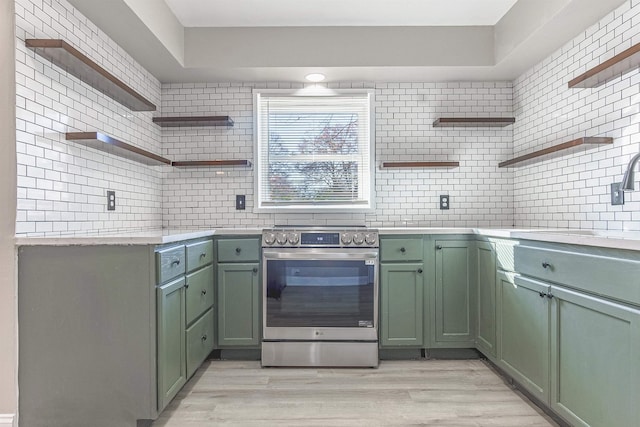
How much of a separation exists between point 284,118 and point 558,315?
250 centimetres

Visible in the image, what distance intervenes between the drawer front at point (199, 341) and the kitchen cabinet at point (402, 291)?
1.20 meters

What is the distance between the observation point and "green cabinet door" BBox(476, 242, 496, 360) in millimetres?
2609

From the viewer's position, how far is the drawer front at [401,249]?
2.88 metres

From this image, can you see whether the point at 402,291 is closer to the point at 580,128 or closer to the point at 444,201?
the point at 444,201

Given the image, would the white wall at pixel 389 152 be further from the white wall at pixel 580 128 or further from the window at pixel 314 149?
the white wall at pixel 580 128

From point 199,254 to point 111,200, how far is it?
69 centimetres

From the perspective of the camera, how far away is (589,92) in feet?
8.25

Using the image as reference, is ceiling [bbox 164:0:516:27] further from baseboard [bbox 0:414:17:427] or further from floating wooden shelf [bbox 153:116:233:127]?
baseboard [bbox 0:414:17:427]

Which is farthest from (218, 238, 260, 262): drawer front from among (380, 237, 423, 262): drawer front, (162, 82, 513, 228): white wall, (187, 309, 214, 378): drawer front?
(380, 237, 423, 262): drawer front

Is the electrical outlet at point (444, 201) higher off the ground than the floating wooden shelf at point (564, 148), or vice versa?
the floating wooden shelf at point (564, 148)

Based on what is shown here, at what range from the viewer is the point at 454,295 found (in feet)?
9.50

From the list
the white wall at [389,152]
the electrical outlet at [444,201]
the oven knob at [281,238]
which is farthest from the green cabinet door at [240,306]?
the electrical outlet at [444,201]

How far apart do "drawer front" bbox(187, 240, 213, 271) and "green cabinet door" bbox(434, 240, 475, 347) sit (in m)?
1.59

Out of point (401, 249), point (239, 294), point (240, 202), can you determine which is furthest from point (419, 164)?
point (239, 294)
